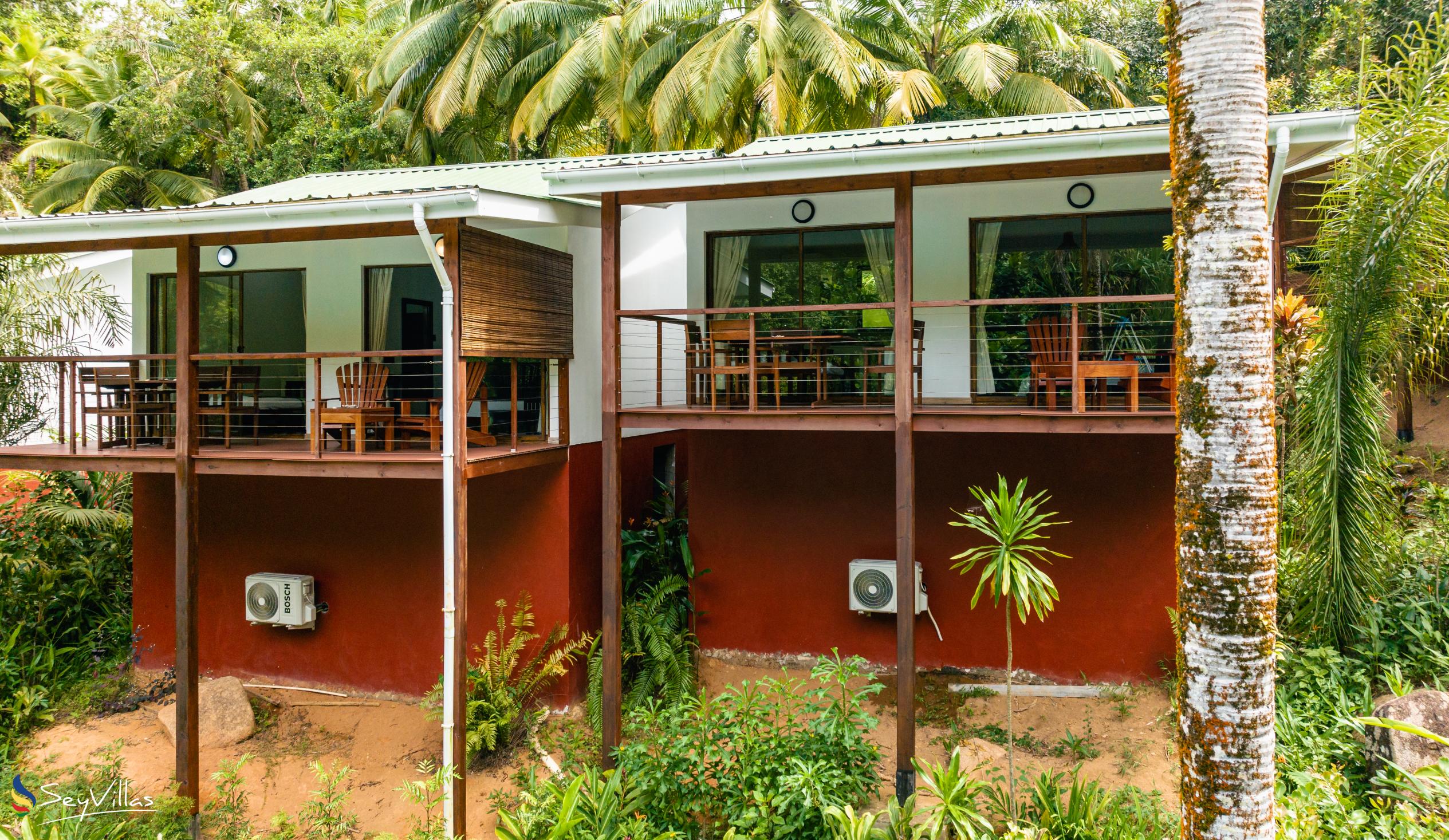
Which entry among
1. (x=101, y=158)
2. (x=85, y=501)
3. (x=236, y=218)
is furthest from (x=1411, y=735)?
(x=101, y=158)

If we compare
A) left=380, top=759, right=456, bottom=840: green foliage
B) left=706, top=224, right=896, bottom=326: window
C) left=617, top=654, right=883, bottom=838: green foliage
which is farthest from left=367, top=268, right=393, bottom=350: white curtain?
left=617, top=654, right=883, bottom=838: green foliage

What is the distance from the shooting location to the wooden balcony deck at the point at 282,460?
7.35 meters

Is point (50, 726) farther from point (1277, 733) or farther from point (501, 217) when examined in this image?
point (1277, 733)

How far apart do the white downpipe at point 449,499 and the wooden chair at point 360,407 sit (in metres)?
1.17

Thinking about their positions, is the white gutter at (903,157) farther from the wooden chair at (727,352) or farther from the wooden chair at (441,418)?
the wooden chair at (441,418)

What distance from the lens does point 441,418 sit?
8.25 metres

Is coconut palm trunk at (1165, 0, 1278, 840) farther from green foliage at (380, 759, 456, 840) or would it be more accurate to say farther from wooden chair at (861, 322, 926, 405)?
green foliage at (380, 759, 456, 840)

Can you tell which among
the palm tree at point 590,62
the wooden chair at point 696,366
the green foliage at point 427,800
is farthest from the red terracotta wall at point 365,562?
the palm tree at point 590,62

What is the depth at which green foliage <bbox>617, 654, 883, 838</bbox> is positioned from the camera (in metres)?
6.01

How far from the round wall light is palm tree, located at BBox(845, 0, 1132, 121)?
790 centimetres

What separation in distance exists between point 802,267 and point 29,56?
22367 mm

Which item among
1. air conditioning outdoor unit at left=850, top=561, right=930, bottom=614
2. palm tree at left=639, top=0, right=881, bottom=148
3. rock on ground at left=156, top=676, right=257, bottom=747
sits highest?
palm tree at left=639, top=0, right=881, bottom=148

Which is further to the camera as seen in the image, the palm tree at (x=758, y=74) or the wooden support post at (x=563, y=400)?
the palm tree at (x=758, y=74)

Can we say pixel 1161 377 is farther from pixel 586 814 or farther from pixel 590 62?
pixel 590 62
